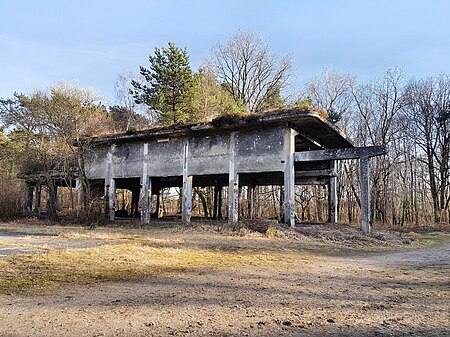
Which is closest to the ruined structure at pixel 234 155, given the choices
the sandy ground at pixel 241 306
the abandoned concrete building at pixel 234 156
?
the abandoned concrete building at pixel 234 156

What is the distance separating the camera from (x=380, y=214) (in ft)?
120

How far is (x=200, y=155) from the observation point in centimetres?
2055

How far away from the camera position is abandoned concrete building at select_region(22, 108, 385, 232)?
17609 millimetres

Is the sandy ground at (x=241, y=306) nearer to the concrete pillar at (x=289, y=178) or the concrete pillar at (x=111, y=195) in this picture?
the concrete pillar at (x=289, y=178)

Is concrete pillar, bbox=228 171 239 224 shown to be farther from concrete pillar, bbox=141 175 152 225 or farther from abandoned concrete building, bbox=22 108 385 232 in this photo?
concrete pillar, bbox=141 175 152 225

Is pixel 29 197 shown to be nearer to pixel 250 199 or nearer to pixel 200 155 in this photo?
pixel 200 155

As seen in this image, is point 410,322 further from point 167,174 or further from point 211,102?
point 211,102

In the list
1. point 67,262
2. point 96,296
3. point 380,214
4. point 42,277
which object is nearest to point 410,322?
point 96,296

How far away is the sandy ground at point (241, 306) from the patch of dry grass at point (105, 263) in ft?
1.77

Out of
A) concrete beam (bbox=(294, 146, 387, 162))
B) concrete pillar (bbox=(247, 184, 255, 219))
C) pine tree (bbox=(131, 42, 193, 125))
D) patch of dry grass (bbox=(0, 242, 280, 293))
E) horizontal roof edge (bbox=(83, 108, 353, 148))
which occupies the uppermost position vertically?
pine tree (bbox=(131, 42, 193, 125))

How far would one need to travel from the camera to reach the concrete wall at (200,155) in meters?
18.3

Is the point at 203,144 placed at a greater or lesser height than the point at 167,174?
greater

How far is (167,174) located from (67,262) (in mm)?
13788

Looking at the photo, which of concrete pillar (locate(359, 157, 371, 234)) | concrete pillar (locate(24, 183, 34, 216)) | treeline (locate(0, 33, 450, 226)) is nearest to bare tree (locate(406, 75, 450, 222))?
treeline (locate(0, 33, 450, 226))
